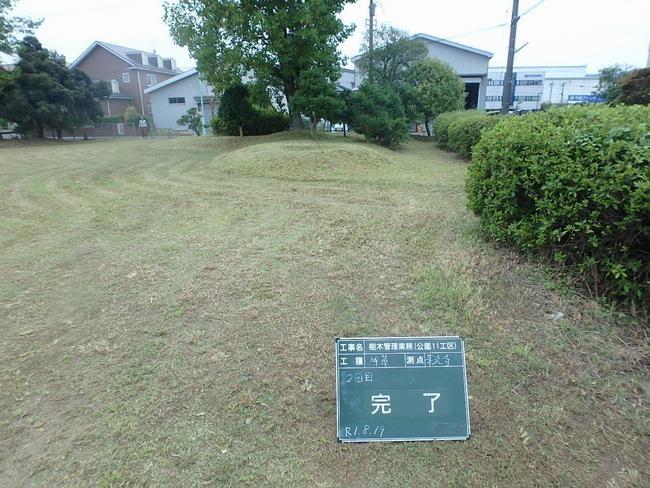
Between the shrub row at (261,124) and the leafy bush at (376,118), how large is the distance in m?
4.38

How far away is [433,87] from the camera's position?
677 inches

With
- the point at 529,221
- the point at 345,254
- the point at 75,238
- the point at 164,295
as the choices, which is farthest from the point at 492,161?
the point at 75,238

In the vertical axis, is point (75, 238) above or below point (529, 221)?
below

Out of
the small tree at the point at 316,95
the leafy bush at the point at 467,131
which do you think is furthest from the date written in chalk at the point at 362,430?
the small tree at the point at 316,95

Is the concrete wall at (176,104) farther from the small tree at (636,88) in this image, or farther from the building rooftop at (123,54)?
the small tree at (636,88)

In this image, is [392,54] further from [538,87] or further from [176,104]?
[538,87]

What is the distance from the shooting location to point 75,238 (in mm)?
4273

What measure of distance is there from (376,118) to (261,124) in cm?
546

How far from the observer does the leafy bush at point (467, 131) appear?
9.54m

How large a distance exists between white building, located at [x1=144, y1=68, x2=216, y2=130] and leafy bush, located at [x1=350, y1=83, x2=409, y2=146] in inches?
713

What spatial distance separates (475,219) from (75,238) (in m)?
4.24

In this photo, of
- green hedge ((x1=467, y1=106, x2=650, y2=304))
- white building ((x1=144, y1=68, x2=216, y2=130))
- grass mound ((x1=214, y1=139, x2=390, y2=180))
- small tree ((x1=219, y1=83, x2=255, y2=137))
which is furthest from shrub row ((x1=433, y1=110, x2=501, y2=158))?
white building ((x1=144, y1=68, x2=216, y2=130))

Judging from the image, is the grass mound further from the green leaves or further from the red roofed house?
the red roofed house

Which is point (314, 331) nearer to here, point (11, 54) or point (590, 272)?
point (590, 272)
